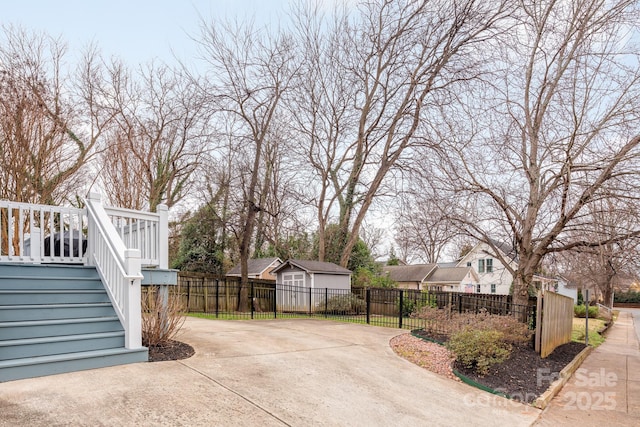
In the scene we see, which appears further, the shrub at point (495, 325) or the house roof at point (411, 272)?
the house roof at point (411, 272)

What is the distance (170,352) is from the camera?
230 inches

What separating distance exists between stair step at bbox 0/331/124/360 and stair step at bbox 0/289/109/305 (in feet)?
2.64

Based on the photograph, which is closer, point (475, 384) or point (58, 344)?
point (58, 344)

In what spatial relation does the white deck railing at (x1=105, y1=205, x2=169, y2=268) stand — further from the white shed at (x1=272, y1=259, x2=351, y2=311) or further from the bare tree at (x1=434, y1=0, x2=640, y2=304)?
the white shed at (x1=272, y1=259, x2=351, y2=311)

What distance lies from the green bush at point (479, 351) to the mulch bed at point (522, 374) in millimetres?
123

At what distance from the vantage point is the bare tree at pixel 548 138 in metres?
8.67

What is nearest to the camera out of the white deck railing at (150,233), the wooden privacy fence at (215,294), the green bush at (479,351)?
the green bush at (479,351)

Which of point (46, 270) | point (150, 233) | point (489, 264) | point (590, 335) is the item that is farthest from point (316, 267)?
point (489, 264)

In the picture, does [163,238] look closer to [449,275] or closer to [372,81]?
[372,81]

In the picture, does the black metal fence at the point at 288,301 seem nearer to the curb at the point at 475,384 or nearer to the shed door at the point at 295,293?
the shed door at the point at 295,293

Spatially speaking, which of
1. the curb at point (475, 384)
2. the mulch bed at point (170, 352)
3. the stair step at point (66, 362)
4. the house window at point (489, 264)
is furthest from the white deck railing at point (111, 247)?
the house window at point (489, 264)

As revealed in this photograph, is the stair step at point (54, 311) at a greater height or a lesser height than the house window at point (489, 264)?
greater

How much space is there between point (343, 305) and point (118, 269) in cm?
1193

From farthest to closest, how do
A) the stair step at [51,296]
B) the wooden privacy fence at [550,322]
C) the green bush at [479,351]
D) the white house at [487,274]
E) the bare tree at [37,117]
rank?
the white house at [487,274] → the bare tree at [37,117] → the wooden privacy fence at [550,322] → the green bush at [479,351] → the stair step at [51,296]
